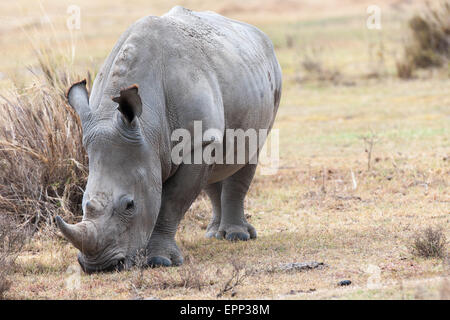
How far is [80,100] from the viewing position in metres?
6.48

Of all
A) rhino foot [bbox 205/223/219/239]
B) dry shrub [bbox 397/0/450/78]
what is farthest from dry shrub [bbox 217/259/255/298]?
dry shrub [bbox 397/0/450/78]

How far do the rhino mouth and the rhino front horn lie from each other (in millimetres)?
260

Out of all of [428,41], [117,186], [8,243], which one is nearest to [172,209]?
[117,186]

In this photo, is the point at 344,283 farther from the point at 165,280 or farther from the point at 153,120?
the point at 153,120

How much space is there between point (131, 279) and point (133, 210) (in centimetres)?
54

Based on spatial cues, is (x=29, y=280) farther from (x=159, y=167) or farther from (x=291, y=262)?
(x=291, y=262)

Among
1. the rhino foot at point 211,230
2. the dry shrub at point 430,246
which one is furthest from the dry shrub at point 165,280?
the rhino foot at point 211,230

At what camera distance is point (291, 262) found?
6688 mm

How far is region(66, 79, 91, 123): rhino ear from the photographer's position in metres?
6.35

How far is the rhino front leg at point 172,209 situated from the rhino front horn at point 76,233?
96cm

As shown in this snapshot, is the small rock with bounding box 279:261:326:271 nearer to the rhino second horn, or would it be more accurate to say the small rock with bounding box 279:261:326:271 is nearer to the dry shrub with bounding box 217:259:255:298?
the dry shrub with bounding box 217:259:255:298

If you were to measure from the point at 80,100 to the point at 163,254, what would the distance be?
144 centimetres

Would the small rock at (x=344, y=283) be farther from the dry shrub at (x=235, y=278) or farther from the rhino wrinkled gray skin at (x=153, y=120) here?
the rhino wrinkled gray skin at (x=153, y=120)

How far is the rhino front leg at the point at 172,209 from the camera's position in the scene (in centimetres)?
673
